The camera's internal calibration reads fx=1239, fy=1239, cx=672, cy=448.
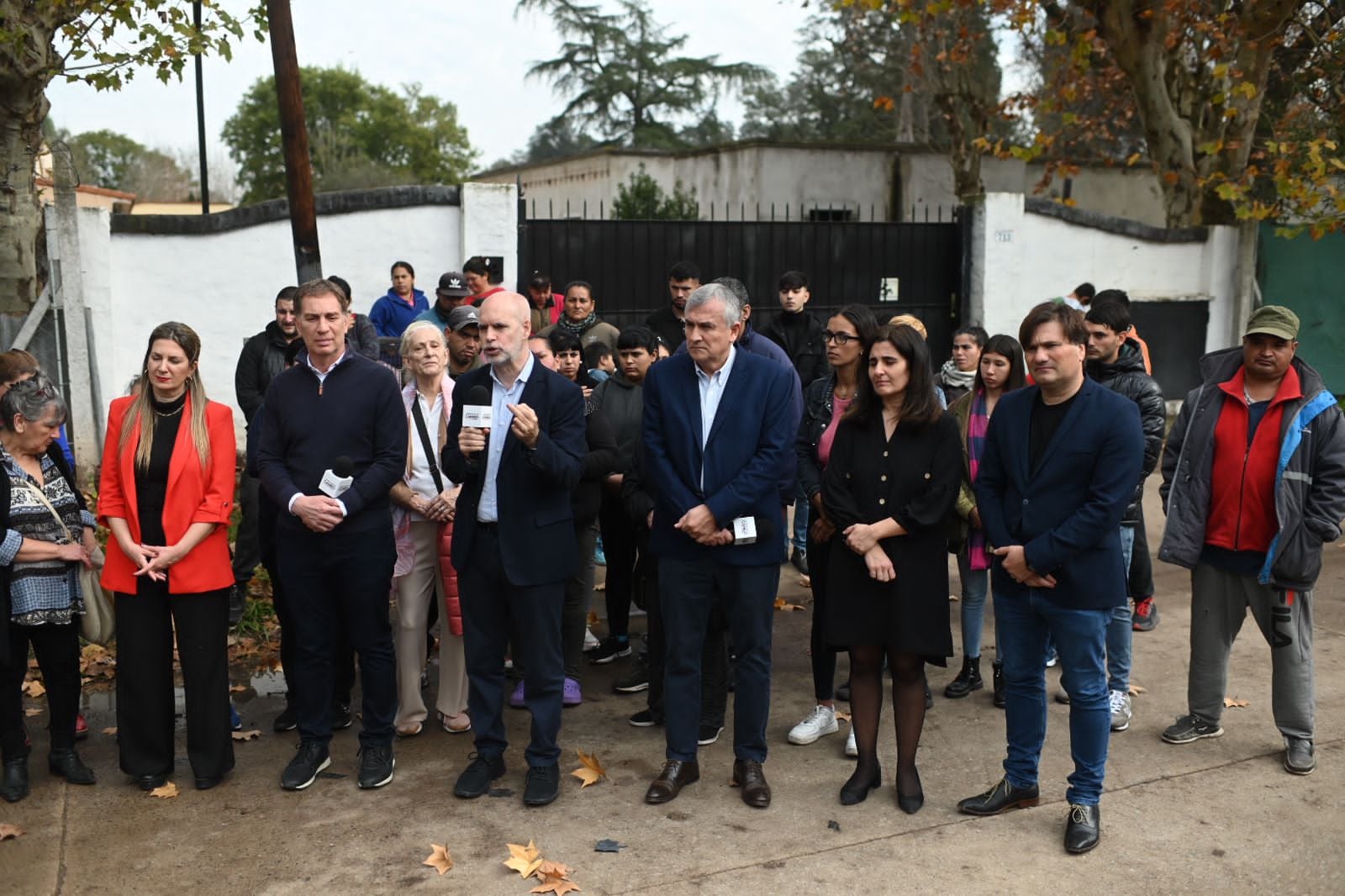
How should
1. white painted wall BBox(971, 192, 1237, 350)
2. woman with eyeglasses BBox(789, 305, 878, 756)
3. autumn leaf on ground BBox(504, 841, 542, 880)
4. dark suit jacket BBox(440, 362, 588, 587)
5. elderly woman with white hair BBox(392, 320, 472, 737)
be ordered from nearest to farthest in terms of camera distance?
autumn leaf on ground BBox(504, 841, 542, 880) → dark suit jacket BBox(440, 362, 588, 587) → woman with eyeglasses BBox(789, 305, 878, 756) → elderly woman with white hair BBox(392, 320, 472, 737) → white painted wall BBox(971, 192, 1237, 350)

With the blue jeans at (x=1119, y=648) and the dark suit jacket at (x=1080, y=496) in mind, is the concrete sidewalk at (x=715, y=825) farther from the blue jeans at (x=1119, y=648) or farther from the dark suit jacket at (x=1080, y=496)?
the dark suit jacket at (x=1080, y=496)

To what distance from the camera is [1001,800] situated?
4773 mm

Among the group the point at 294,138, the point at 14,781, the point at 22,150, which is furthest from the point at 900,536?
the point at 22,150

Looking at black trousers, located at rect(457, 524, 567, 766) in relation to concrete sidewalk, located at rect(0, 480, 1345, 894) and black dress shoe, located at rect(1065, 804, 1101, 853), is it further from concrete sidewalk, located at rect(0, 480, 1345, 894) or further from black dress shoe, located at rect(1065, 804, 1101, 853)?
black dress shoe, located at rect(1065, 804, 1101, 853)

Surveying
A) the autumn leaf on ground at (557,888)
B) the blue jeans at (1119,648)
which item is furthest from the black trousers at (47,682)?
the blue jeans at (1119,648)

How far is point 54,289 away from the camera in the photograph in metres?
9.95

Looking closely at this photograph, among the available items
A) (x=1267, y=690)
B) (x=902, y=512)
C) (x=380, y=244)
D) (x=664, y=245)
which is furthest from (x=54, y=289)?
(x=1267, y=690)

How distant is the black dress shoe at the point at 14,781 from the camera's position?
4.96m

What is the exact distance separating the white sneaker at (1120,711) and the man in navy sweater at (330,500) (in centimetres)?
327

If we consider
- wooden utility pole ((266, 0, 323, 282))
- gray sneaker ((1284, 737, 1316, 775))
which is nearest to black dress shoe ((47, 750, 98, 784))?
wooden utility pole ((266, 0, 323, 282))

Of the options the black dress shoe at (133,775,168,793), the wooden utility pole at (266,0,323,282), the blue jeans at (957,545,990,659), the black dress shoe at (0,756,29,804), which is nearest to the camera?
the black dress shoe at (0,756,29,804)

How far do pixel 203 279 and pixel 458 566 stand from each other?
6449 millimetres

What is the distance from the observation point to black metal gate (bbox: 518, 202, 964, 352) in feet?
37.8

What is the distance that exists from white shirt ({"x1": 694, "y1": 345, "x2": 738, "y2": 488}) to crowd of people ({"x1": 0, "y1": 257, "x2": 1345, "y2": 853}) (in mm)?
12
